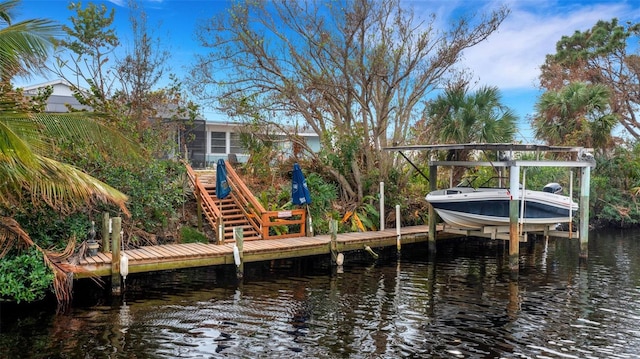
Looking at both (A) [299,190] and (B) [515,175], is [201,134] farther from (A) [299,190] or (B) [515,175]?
(B) [515,175]

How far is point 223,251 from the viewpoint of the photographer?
37.6 ft

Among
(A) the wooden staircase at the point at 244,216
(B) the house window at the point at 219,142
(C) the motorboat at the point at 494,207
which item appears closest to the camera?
(C) the motorboat at the point at 494,207

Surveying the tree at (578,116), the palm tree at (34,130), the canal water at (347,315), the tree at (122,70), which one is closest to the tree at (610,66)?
the tree at (578,116)

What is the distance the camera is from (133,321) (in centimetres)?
838

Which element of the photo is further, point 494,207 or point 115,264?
point 494,207

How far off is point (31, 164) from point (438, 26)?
1309 centimetres

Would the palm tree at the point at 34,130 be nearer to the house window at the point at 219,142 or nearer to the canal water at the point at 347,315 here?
the canal water at the point at 347,315

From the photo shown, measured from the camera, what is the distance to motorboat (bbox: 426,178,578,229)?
13.3 m

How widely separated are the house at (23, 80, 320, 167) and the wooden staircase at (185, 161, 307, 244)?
3.23 m

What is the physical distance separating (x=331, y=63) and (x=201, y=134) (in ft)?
27.8

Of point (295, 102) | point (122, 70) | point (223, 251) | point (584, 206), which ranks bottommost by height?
point (223, 251)

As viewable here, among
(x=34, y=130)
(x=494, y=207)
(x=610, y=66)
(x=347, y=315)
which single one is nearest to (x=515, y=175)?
(x=494, y=207)

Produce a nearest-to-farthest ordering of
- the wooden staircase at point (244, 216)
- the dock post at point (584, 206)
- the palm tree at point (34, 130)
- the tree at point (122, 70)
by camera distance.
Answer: the palm tree at point (34, 130) → the wooden staircase at point (244, 216) → the dock post at point (584, 206) → the tree at point (122, 70)

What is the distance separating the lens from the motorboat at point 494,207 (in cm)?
1330
